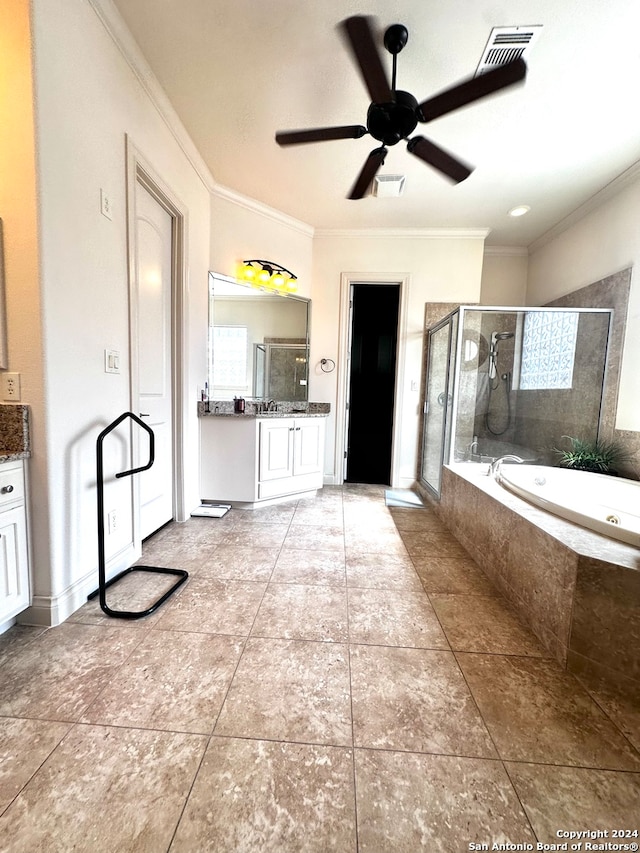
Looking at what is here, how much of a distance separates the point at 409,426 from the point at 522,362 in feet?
4.16

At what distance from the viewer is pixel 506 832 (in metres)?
0.77

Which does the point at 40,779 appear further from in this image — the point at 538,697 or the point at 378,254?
the point at 378,254

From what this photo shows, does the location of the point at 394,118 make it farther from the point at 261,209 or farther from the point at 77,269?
the point at 261,209

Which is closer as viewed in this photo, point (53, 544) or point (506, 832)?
point (506, 832)

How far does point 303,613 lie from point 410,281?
3.36 metres

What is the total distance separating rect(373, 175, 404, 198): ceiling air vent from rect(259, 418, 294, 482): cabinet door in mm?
1935

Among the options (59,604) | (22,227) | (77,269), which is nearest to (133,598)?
(59,604)

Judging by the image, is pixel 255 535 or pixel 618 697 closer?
pixel 618 697

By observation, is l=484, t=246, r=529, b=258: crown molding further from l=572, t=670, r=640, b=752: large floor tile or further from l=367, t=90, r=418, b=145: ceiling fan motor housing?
l=572, t=670, r=640, b=752: large floor tile

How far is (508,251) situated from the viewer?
396 cm

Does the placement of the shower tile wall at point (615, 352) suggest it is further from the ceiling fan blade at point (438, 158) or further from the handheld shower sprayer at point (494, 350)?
the ceiling fan blade at point (438, 158)

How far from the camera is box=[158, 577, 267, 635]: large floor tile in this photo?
1438 millimetres

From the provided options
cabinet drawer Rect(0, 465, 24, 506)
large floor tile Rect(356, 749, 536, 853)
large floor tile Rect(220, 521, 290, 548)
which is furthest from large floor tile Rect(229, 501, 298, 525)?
large floor tile Rect(356, 749, 536, 853)

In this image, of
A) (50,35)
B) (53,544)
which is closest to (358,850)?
(53,544)
